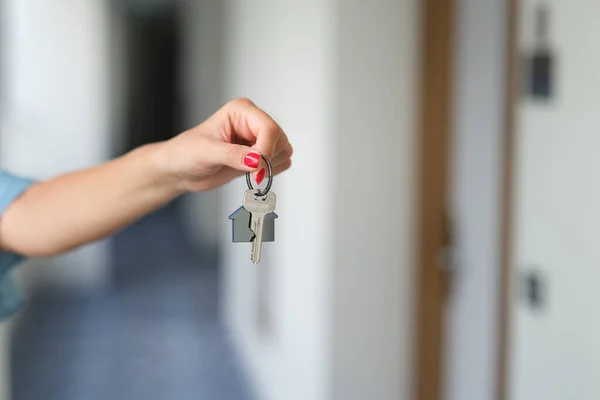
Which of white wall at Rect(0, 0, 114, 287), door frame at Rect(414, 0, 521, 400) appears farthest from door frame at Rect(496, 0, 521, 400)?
white wall at Rect(0, 0, 114, 287)

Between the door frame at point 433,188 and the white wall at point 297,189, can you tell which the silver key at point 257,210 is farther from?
the door frame at point 433,188

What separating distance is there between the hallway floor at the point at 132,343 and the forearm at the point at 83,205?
203 cm

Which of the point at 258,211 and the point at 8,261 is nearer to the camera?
the point at 258,211

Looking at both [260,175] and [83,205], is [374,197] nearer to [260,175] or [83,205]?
[83,205]

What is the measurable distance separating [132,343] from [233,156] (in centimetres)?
307

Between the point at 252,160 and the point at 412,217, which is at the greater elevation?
the point at 252,160

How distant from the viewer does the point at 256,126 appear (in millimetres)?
663

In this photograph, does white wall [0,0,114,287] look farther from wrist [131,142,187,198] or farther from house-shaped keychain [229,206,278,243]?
house-shaped keychain [229,206,278,243]

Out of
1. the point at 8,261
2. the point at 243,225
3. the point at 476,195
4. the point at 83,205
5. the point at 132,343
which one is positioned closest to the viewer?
the point at 243,225

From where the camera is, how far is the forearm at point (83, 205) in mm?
883

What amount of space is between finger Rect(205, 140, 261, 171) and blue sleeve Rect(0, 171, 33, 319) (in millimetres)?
405

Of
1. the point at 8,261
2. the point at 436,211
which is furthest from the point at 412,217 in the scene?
the point at 8,261

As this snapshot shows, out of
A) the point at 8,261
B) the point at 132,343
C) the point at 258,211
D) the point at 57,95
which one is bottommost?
the point at 132,343

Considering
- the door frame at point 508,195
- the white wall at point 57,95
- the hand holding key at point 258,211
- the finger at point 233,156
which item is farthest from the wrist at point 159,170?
the white wall at point 57,95
